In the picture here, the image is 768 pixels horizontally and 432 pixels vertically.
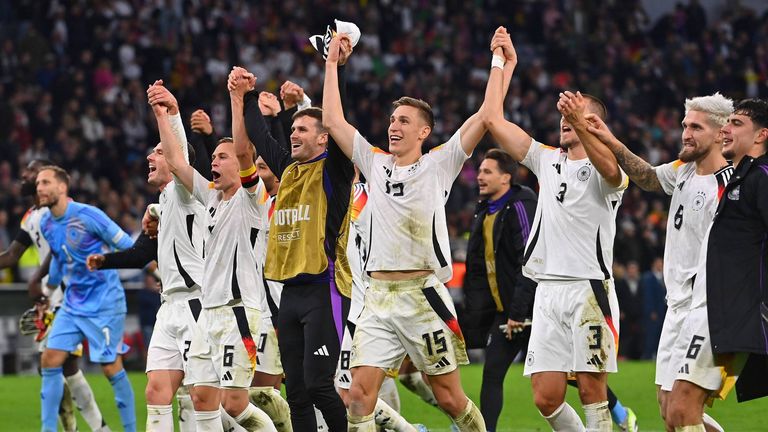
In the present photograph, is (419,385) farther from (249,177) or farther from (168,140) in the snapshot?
(168,140)

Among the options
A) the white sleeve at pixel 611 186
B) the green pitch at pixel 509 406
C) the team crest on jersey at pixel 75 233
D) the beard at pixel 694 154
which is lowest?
the green pitch at pixel 509 406

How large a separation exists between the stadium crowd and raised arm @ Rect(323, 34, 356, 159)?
12.9m

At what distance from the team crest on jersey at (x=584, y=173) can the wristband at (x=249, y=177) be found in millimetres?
2343

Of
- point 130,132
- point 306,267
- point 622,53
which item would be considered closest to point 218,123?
point 130,132

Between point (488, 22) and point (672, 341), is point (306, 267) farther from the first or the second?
point (488, 22)

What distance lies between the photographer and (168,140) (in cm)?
955

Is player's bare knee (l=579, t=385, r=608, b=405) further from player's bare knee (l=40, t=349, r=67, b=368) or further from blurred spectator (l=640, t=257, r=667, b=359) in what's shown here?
blurred spectator (l=640, t=257, r=667, b=359)

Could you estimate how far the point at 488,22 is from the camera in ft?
105

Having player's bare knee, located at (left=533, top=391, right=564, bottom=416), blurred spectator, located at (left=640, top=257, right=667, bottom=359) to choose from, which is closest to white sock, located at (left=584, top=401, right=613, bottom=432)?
player's bare knee, located at (left=533, top=391, right=564, bottom=416)

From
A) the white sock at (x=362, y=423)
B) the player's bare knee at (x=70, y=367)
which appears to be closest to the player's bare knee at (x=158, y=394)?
the white sock at (x=362, y=423)

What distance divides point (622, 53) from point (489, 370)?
75.4ft

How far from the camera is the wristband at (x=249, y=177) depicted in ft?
30.2

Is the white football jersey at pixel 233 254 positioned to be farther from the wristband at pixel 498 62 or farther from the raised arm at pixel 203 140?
the wristband at pixel 498 62

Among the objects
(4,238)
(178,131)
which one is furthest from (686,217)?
(4,238)
